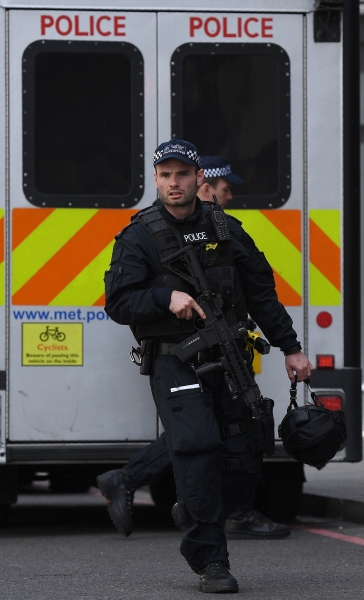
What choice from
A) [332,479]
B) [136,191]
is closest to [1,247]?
[136,191]

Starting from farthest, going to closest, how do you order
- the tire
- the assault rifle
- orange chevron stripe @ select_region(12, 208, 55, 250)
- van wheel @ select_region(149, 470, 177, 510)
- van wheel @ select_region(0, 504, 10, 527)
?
van wheel @ select_region(149, 470, 177, 510) < van wheel @ select_region(0, 504, 10, 527) < the tire < orange chevron stripe @ select_region(12, 208, 55, 250) < the assault rifle

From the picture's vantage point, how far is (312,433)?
18.3ft

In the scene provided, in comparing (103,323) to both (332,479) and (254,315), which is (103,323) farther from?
(332,479)

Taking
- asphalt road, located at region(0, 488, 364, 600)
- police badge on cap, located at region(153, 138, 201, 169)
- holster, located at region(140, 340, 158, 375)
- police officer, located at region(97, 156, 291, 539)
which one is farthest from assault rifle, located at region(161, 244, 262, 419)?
police officer, located at region(97, 156, 291, 539)

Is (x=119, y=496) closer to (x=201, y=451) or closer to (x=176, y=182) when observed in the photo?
(x=201, y=451)

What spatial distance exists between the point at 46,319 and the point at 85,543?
1242mm

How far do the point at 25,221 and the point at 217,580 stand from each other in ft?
8.76

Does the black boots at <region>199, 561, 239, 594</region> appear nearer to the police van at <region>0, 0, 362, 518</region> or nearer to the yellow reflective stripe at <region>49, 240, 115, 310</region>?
the police van at <region>0, 0, 362, 518</region>

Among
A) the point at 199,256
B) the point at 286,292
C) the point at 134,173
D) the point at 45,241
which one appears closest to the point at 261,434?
the point at 199,256

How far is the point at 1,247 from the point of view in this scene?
7.20 m

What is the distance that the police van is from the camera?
7207 millimetres

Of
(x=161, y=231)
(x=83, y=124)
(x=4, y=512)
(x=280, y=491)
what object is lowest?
(x=4, y=512)

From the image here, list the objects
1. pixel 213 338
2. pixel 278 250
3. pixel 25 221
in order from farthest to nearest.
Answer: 1. pixel 278 250
2. pixel 25 221
3. pixel 213 338

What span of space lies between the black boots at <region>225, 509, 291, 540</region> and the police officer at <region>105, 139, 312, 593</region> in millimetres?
1802
